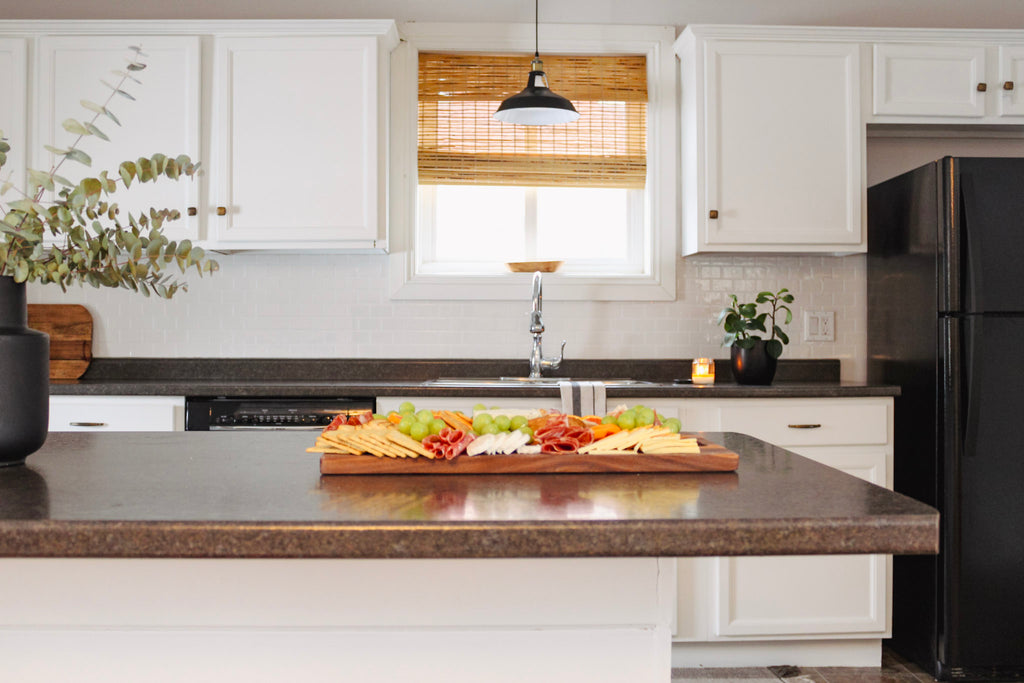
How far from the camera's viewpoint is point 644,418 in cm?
126

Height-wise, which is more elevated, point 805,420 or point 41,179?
point 41,179

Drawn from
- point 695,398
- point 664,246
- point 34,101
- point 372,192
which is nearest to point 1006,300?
point 695,398

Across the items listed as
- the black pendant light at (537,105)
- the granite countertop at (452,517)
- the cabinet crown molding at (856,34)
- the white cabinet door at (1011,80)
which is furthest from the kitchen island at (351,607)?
the white cabinet door at (1011,80)

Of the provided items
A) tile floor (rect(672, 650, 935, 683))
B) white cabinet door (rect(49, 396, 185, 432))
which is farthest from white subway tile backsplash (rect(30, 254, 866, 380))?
tile floor (rect(672, 650, 935, 683))

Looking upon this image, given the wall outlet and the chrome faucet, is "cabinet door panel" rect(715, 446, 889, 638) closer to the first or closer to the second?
the wall outlet

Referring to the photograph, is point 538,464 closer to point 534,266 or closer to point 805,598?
point 805,598

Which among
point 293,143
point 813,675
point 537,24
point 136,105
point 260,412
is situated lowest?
point 813,675

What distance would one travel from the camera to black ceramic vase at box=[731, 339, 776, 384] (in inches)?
117

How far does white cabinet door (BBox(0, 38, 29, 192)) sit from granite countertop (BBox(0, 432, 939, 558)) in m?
2.34

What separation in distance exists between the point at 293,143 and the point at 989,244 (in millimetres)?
2371

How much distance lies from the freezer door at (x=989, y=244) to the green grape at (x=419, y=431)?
212cm

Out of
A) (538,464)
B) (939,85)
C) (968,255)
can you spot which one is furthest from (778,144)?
(538,464)

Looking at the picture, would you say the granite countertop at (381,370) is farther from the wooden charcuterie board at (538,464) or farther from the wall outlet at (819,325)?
the wooden charcuterie board at (538,464)

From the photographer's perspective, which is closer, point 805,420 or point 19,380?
point 19,380
